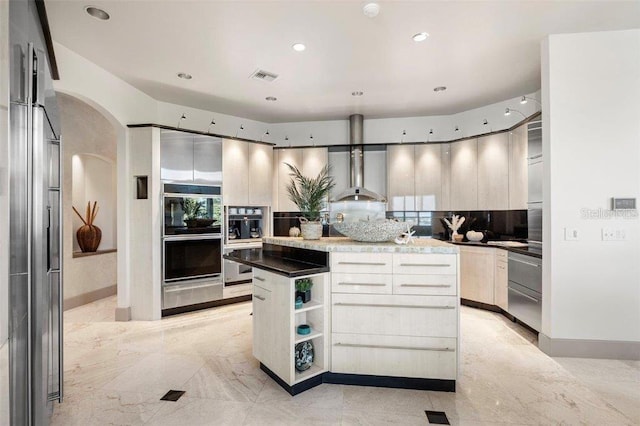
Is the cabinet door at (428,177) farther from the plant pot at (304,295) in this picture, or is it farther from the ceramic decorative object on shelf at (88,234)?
the ceramic decorative object on shelf at (88,234)

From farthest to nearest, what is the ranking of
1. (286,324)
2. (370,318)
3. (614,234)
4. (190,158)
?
(190,158), (614,234), (370,318), (286,324)

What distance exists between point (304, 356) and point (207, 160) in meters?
2.99

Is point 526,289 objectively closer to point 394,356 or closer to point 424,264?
point 424,264

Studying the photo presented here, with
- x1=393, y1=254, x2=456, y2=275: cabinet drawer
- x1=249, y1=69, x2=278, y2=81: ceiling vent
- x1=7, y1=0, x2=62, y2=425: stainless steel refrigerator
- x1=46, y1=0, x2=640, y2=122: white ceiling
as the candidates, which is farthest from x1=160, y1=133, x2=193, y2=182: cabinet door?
x1=393, y1=254, x2=456, y2=275: cabinet drawer

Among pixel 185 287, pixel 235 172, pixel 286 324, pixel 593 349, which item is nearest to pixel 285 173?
pixel 235 172

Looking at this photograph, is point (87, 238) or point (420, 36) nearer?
point (420, 36)

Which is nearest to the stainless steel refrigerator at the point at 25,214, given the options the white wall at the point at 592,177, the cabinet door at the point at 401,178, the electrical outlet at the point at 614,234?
the white wall at the point at 592,177

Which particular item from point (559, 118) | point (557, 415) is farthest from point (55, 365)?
point (559, 118)

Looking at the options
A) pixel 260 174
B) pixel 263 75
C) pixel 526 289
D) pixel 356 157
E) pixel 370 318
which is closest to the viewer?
pixel 370 318

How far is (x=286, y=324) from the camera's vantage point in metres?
2.20

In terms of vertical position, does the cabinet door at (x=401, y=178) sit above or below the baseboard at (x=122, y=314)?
above

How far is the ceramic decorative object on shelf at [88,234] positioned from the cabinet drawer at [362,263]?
4523mm

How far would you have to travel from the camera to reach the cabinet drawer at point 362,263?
2.29 m

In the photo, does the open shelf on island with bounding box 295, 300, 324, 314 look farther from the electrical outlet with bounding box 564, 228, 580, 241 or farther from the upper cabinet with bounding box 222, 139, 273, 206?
the upper cabinet with bounding box 222, 139, 273, 206
